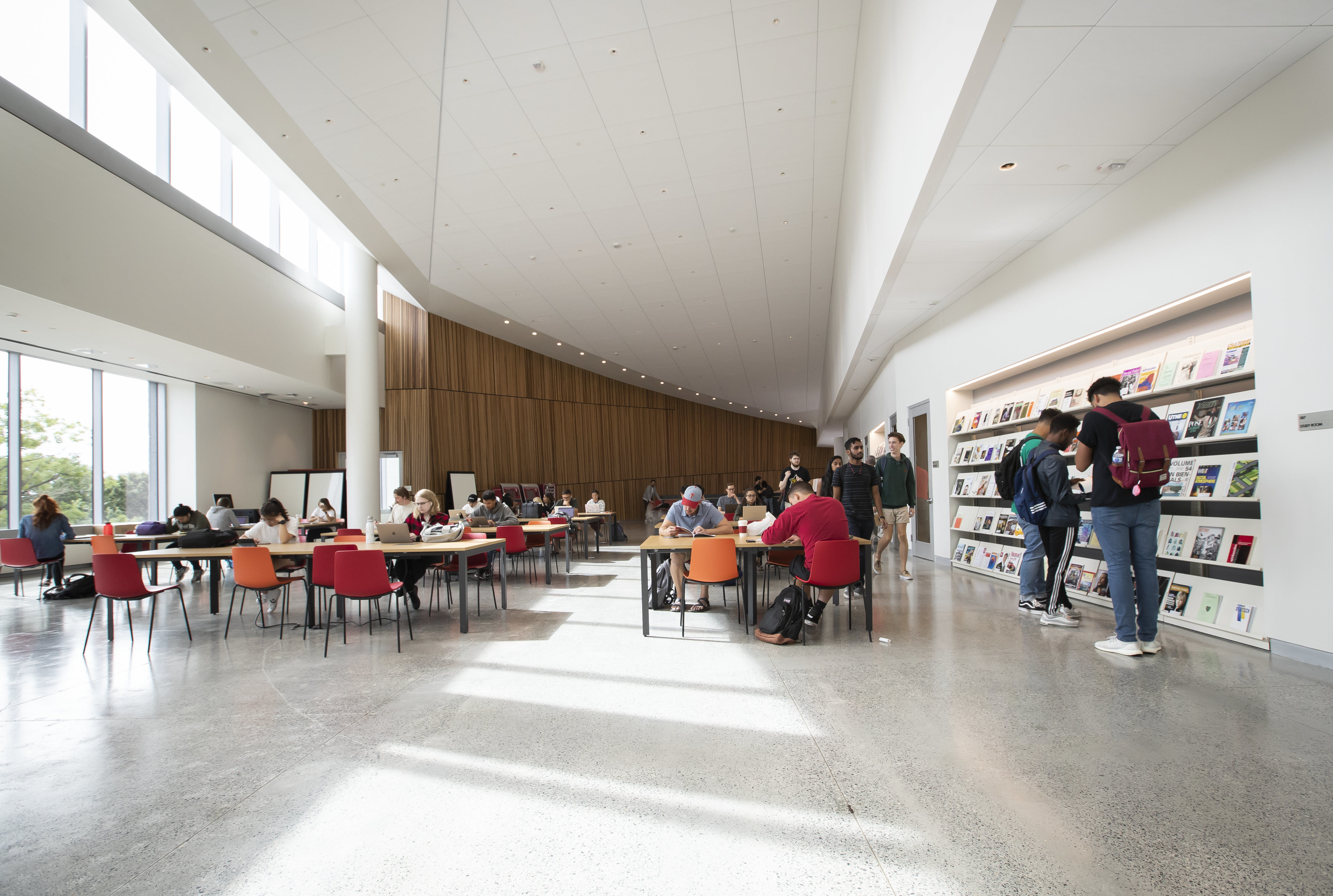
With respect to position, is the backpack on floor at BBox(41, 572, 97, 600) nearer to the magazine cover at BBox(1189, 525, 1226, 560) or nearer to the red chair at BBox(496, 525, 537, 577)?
the red chair at BBox(496, 525, 537, 577)

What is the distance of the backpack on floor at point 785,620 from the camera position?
4.42 m

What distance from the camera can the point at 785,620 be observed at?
4430mm

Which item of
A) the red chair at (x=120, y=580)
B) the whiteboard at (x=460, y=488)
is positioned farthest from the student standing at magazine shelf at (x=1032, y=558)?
the whiteboard at (x=460, y=488)

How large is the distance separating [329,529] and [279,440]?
6.33 metres

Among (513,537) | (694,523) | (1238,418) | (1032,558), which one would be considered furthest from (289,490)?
(1238,418)

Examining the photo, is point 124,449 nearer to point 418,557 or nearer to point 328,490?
point 328,490

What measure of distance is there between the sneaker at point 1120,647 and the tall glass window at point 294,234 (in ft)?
45.4

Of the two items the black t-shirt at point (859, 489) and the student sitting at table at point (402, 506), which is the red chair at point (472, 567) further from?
the black t-shirt at point (859, 489)

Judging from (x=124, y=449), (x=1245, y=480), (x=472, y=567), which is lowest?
(x=472, y=567)

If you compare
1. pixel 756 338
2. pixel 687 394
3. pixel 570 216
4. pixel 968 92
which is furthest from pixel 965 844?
pixel 687 394

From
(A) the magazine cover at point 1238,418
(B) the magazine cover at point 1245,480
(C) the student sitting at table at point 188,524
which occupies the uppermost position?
(A) the magazine cover at point 1238,418

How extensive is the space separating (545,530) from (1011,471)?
499 cm

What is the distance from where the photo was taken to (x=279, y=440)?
14.4 meters

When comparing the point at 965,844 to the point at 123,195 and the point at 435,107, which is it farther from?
the point at 123,195
